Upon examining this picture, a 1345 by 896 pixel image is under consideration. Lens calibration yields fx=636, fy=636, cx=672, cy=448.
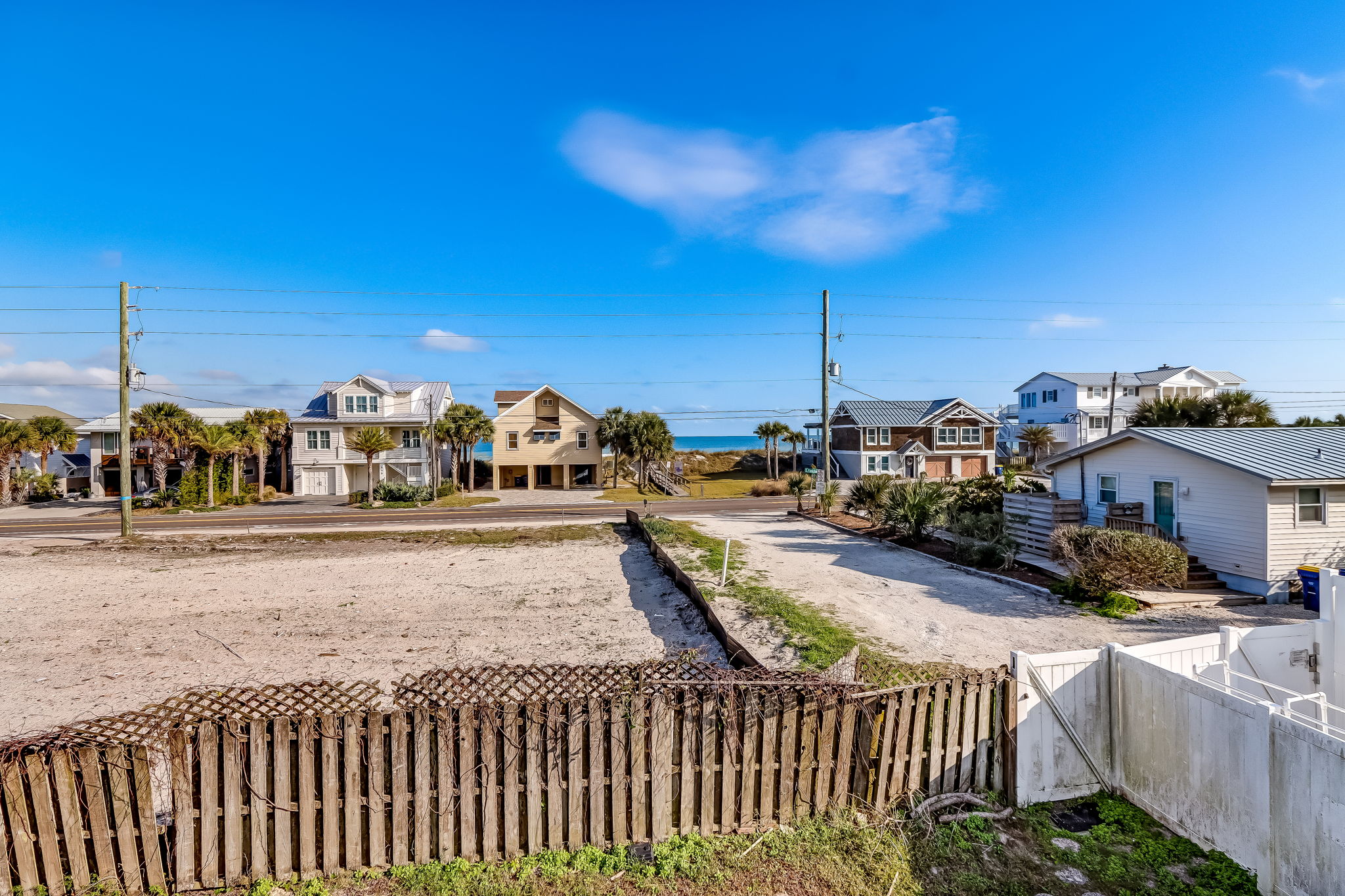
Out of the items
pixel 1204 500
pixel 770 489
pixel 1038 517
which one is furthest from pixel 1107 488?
pixel 770 489

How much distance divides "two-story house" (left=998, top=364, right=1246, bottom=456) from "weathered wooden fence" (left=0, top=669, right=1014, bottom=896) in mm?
64244

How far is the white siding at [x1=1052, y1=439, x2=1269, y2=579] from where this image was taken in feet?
47.6

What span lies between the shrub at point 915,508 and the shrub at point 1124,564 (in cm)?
667

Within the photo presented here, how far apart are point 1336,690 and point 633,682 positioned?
8143mm

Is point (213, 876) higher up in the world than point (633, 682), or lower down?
lower down

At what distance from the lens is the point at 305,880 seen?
479 cm

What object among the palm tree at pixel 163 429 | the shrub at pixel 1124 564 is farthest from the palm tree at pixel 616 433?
the shrub at pixel 1124 564

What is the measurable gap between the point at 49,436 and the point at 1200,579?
6147cm

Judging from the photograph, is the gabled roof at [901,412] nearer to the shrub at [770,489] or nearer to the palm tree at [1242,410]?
the shrub at [770,489]

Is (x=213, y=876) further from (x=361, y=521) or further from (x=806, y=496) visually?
(x=806, y=496)

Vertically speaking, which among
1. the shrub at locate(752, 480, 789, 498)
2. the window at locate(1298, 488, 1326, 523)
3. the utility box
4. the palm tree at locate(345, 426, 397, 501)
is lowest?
the shrub at locate(752, 480, 789, 498)

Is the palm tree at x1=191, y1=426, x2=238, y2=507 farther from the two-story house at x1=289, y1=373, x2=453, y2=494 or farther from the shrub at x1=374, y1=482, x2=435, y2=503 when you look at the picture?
the shrub at x1=374, y1=482, x2=435, y2=503

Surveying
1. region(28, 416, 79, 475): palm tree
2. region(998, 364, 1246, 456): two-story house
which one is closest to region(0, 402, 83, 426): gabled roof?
region(28, 416, 79, 475): palm tree

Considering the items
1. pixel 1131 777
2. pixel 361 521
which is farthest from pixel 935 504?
pixel 361 521
